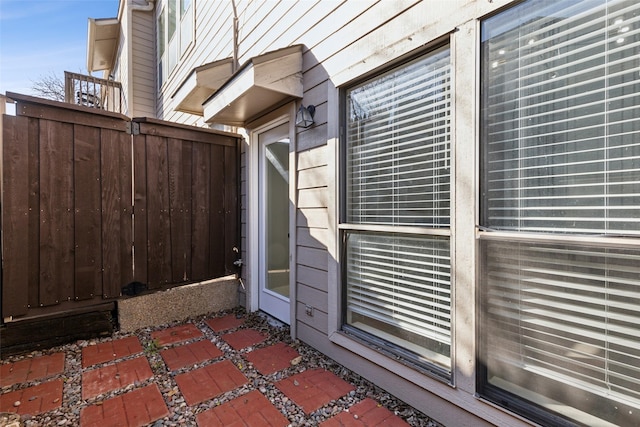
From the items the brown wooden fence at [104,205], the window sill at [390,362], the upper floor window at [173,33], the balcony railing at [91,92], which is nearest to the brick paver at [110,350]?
the brown wooden fence at [104,205]

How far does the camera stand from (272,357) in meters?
2.74

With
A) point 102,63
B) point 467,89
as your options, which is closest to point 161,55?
point 102,63

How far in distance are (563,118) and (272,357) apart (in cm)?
259

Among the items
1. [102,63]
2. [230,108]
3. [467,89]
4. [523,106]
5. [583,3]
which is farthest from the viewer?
[102,63]

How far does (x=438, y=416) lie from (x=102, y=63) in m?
13.8

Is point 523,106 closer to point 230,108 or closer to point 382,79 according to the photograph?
point 382,79

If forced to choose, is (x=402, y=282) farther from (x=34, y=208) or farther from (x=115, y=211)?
(x=34, y=208)

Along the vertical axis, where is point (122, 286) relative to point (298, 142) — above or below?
below

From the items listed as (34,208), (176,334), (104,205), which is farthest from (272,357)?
(34,208)

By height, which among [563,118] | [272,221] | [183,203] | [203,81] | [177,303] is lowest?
[177,303]

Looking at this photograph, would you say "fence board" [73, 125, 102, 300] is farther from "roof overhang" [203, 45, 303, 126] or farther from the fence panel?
"roof overhang" [203, 45, 303, 126]

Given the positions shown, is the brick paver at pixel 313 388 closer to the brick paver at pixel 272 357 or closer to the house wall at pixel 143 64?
the brick paver at pixel 272 357

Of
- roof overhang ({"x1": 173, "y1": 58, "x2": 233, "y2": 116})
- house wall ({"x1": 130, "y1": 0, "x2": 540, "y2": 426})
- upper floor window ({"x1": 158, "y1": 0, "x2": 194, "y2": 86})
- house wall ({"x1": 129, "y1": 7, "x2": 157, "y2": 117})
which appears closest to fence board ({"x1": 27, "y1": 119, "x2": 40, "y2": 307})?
roof overhang ({"x1": 173, "y1": 58, "x2": 233, "y2": 116})

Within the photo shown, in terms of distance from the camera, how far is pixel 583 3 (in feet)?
4.47
